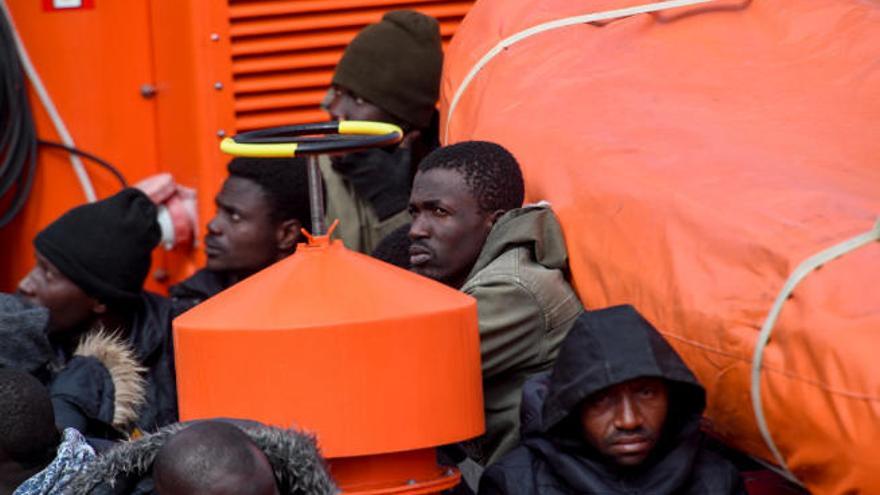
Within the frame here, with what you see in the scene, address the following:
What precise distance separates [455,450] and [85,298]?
1794mm

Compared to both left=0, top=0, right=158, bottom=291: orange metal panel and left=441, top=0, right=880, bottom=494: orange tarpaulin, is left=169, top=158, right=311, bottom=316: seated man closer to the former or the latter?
left=441, top=0, right=880, bottom=494: orange tarpaulin

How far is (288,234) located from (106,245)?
537mm

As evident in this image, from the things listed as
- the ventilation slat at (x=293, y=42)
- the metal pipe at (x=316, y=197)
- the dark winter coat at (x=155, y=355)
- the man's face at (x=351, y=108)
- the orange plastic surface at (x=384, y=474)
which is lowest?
the dark winter coat at (x=155, y=355)

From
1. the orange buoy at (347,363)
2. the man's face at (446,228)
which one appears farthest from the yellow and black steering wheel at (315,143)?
the man's face at (446,228)

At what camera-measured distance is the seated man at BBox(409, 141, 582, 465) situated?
3.81 m

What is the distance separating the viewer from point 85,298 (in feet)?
17.0

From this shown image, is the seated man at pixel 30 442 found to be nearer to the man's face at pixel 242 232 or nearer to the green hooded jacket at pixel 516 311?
the green hooded jacket at pixel 516 311

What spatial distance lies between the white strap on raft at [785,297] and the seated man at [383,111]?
237 centimetres

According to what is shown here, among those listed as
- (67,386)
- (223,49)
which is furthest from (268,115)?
(67,386)

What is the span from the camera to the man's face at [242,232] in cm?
525

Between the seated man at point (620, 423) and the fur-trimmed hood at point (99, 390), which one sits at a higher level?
the seated man at point (620, 423)

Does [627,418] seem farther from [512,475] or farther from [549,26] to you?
[549,26]

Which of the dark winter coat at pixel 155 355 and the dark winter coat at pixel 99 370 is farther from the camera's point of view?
the dark winter coat at pixel 155 355

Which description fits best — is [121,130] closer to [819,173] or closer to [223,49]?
[223,49]
